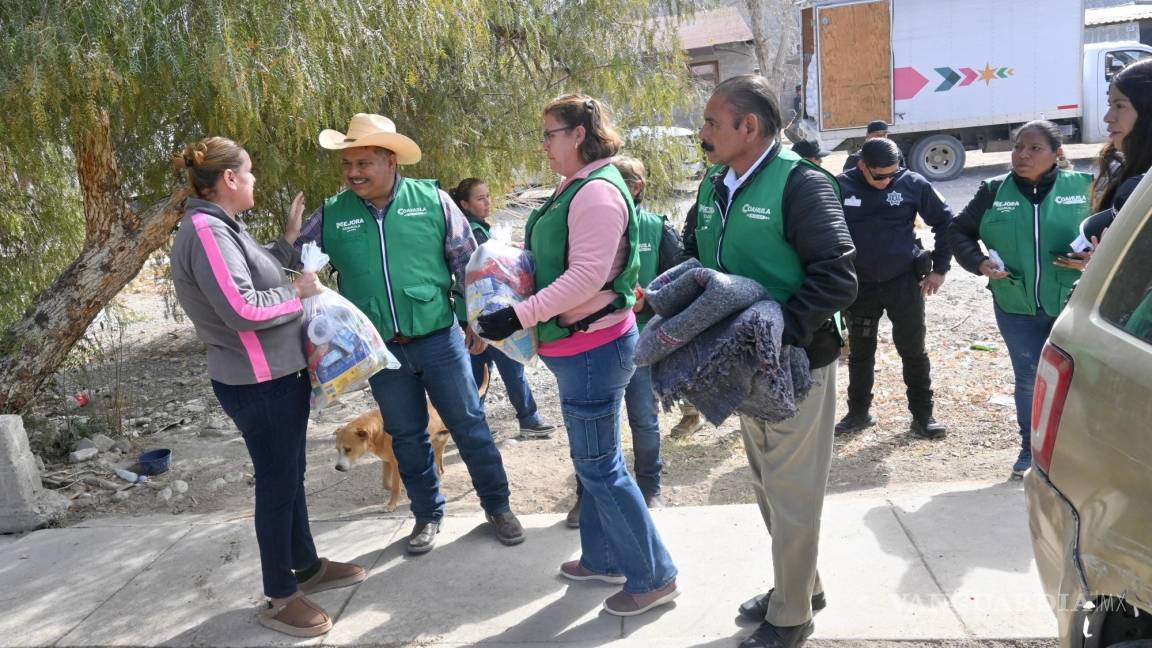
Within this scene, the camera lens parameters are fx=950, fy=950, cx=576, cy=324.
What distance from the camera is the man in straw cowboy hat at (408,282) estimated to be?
4051 millimetres

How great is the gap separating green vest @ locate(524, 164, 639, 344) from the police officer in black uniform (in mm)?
2371

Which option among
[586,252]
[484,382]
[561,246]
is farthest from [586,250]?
[484,382]

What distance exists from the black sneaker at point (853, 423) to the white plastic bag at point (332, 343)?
3.43m

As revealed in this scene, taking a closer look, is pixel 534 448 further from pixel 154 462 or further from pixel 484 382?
pixel 154 462

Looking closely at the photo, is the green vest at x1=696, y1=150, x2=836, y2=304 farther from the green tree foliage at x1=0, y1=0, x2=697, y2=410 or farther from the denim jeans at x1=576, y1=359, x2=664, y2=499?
the green tree foliage at x1=0, y1=0, x2=697, y2=410

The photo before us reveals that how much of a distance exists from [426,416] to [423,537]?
564 millimetres

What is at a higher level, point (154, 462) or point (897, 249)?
point (897, 249)

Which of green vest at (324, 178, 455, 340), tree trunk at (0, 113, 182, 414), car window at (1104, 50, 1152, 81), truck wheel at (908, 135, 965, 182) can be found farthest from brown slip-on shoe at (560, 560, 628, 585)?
car window at (1104, 50, 1152, 81)

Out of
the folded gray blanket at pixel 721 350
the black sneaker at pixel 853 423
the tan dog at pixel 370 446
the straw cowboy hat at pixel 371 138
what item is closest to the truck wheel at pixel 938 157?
the black sneaker at pixel 853 423

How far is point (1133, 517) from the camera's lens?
6.55 feet

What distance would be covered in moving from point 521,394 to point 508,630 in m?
2.88

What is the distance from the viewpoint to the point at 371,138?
158 inches

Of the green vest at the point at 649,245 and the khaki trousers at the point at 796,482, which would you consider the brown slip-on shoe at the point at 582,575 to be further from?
the green vest at the point at 649,245

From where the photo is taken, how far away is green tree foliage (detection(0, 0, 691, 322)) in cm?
452
